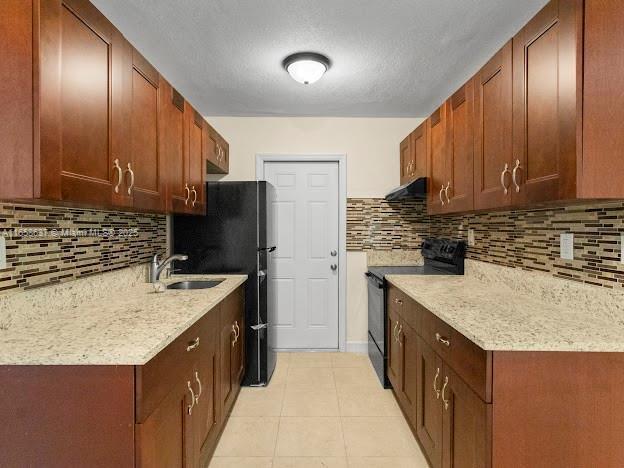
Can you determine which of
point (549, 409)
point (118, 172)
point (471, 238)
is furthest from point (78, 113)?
point (471, 238)

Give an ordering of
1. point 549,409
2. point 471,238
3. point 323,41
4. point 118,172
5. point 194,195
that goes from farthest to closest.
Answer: point 471,238, point 194,195, point 323,41, point 118,172, point 549,409

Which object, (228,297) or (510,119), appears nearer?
(510,119)

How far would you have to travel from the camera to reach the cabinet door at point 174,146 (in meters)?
1.91

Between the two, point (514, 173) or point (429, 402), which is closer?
point (514, 173)

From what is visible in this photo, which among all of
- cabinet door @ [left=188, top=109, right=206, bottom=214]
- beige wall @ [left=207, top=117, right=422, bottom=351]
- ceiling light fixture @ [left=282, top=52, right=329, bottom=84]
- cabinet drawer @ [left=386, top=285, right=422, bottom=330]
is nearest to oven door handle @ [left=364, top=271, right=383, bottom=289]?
cabinet drawer @ [left=386, top=285, right=422, bottom=330]

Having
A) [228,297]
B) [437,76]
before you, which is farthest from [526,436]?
[437,76]

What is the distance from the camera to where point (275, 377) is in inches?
113

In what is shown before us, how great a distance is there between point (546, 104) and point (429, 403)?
145 cm

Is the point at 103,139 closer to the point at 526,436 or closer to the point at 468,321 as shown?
the point at 468,321

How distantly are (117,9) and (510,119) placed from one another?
197 centimetres

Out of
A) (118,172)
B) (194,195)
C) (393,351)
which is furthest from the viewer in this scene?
(393,351)

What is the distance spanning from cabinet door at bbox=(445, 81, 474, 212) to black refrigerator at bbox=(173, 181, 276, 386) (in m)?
1.36

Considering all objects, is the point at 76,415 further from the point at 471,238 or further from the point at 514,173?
the point at 471,238

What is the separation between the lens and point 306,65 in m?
2.12
